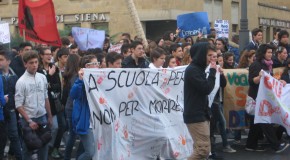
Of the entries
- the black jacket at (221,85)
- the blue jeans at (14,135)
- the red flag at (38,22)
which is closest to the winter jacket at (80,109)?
the blue jeans at (14,135)

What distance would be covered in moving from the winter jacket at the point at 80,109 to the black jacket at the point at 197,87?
4.47 feet

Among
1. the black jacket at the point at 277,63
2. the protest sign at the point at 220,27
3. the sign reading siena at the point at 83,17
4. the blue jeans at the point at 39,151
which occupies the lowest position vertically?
the blue jeans at the point at 39,151

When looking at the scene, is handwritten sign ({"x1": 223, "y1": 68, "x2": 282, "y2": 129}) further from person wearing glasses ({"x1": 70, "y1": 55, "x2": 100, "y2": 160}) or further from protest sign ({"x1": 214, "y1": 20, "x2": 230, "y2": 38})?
protest sign ({"x1": 214, "y1": 20, "x2": 230, "y2": 38})

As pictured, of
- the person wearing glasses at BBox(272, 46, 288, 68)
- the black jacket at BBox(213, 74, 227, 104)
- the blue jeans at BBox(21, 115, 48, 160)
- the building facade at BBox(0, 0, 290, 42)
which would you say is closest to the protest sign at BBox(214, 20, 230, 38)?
the person wearing glasses at BBox(272, 46, 288, 68)

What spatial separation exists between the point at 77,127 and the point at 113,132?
56 centimetres

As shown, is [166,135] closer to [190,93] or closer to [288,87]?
[190,93]

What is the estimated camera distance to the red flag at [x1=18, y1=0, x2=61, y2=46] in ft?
38.3

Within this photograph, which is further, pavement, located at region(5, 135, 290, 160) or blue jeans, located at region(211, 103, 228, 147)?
blue jeans, located at region(211, 103, 228, 147)

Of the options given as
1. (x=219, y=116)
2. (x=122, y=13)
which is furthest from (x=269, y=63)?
(x=122, y=13)

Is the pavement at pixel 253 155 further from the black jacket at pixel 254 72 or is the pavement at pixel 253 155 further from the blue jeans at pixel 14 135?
the blue jeans at pixel 14 135

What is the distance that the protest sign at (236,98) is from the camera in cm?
1091

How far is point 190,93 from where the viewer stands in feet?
24.7

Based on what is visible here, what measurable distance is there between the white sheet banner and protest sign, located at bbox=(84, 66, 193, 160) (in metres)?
1.47

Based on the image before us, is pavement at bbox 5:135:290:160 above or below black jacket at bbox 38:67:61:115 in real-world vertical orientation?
below
